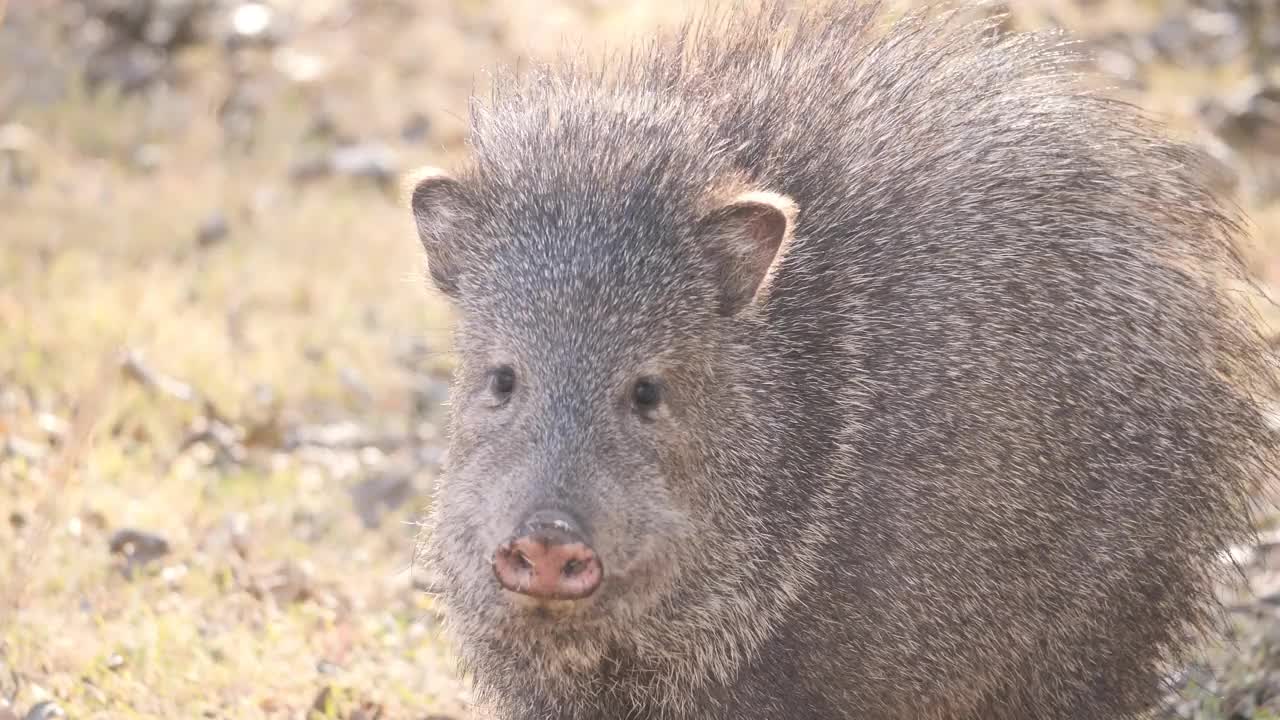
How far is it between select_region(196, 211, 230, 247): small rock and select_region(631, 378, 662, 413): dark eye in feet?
16.8

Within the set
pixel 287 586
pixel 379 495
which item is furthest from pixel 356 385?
pixel 287 586

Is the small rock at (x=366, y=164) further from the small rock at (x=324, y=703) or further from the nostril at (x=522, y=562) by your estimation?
the nostril at (x=522, y=562)

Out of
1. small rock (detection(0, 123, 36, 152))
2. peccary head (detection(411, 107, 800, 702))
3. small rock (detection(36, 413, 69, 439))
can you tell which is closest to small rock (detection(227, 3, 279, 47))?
small rock (detection(0, 123, 36, 152))

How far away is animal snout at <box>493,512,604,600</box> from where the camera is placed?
355cm

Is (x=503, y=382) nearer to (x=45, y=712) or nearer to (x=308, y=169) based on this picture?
(x=45, y=712)

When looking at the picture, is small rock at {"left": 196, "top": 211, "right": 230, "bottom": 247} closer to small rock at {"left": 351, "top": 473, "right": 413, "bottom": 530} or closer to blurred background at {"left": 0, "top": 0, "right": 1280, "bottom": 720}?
blurred background at {"left": 0, "top": 0, "right": 1280, "bottom": 720}

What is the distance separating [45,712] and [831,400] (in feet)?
7.17

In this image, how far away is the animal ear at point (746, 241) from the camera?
13.5 ft

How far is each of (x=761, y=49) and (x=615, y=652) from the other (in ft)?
6.07

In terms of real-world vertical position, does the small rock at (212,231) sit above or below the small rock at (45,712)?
below

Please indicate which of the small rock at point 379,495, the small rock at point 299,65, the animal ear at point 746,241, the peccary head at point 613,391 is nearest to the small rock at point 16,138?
the small rock at point 299,65

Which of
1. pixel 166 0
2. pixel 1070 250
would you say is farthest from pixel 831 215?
pixel 166 0

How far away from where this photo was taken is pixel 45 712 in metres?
4.28

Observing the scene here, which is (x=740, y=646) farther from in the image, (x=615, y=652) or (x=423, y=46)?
(x=423, y=46)
